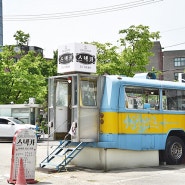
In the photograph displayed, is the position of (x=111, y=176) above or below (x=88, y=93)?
below

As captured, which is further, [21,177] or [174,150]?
[174,150]

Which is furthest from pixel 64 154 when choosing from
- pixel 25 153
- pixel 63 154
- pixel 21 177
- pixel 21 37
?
pixel 21 37

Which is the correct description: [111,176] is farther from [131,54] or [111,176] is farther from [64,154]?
[131,54]

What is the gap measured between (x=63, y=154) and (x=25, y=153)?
2301 mm

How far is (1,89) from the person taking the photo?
36125 mm

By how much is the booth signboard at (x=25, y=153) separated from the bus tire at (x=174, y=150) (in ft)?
16.6

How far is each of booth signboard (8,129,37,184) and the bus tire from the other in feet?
16.6

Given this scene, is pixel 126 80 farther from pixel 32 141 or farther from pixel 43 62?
pixel 43 62

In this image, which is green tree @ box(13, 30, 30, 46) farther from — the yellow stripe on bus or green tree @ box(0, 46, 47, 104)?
the yellow stripe on bus

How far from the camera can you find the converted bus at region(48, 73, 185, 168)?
12008 mm

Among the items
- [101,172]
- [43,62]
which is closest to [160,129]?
[101,172]

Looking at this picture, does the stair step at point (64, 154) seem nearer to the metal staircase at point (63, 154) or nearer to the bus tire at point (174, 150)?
the metal staircase at point (63, 154)

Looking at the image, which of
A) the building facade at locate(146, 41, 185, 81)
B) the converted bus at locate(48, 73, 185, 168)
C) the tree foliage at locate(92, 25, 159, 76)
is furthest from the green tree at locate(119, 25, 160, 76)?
the building facade at locate(146, 41, 185, 81)

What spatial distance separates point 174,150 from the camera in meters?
13.7
